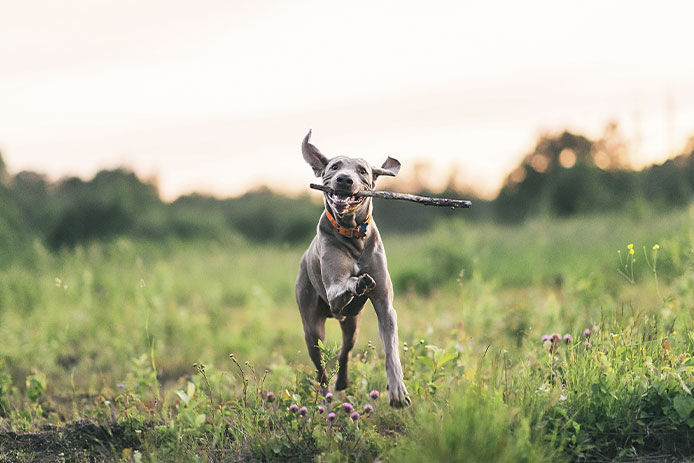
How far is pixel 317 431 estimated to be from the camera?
395 cm

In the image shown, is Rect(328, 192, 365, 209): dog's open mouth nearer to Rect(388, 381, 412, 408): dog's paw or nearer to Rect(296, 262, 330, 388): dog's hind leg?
Rect(296, 262, 330, 388): dog's hind leg

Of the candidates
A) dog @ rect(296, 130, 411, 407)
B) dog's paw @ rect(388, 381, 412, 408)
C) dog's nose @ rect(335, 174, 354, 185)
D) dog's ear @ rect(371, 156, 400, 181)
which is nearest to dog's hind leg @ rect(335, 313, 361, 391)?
dog @ rect(296, 130, 411, 407)

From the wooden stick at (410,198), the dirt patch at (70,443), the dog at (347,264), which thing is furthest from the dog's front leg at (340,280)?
the dirt patch at (70,443)

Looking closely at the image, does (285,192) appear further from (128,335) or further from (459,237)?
(128,335)

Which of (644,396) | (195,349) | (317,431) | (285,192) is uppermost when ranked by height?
(285,192)

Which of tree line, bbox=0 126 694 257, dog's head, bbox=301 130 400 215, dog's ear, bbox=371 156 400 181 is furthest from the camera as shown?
tree line, bbox=0 126 694 257

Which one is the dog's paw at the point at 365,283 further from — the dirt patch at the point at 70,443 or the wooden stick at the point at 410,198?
the dirt patch at the point at 70,443

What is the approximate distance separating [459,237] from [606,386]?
9405 mm

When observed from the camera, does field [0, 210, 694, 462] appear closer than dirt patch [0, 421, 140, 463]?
Yes

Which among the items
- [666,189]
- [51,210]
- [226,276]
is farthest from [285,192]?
[666,189]

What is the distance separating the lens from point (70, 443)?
4.73m

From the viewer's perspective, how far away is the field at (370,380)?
377 centimetres

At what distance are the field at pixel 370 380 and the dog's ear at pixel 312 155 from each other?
4.07 feet

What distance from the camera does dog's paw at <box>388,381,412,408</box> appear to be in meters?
3.59
